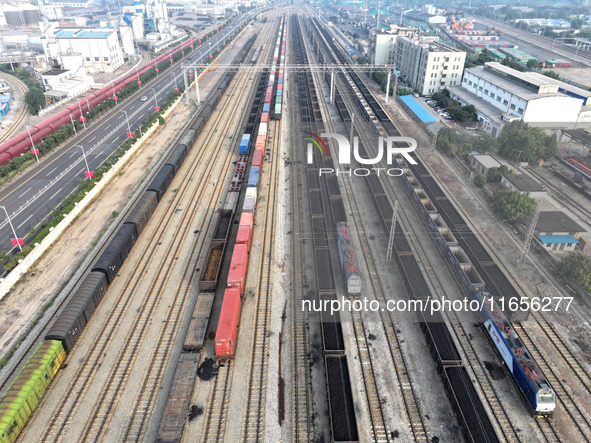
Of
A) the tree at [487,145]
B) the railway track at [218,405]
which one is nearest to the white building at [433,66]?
the tree at [487,145]

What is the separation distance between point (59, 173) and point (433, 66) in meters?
101

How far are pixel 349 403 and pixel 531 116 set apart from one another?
7909cm

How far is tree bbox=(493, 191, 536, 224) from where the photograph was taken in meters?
54.5

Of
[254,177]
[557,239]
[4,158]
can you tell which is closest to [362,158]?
[254,177]

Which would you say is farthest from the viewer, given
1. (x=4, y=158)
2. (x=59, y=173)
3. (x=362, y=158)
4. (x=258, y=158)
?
(x=362, y=158)

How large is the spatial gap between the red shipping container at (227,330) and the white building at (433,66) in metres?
102

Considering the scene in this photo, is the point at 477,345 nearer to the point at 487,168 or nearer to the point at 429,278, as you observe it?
A: the point at 429,278

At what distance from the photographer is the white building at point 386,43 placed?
143875 mm

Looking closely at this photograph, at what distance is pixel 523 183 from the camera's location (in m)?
62.8

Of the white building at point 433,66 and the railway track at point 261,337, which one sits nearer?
the railway track at point 261,337

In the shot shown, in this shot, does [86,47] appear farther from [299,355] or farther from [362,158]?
[299,355]

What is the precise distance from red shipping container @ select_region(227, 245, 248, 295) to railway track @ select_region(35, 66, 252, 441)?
682cm

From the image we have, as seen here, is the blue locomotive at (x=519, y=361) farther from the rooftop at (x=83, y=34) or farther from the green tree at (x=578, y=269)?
the rooftop at (x=83, y=34)

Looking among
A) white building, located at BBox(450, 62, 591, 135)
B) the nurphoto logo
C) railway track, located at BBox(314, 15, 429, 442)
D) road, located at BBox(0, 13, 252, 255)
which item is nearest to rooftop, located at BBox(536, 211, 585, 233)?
the nurphoto logo
